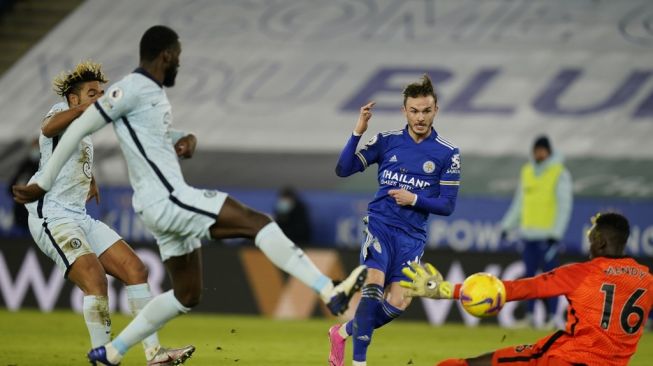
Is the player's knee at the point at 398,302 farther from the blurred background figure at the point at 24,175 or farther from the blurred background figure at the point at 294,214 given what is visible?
the blurred background figure at the point at 294,214

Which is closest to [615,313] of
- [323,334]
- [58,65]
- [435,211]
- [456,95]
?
[435,211]

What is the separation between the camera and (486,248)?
17.7 metres

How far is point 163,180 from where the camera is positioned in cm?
646

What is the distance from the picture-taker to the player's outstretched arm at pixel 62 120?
275 inches

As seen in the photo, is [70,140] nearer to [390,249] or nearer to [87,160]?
[87,160]

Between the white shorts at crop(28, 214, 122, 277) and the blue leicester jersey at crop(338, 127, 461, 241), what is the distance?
173 cm

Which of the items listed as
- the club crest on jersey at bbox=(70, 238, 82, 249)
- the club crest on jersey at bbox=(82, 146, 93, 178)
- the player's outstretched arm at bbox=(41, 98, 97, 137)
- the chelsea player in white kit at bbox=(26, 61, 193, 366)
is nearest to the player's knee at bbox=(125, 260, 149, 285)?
the chelsea player in white kit at bbox=(26, 61, 193, 366)

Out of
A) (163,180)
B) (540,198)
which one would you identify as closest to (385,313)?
(163,180)

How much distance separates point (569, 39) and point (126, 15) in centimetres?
807

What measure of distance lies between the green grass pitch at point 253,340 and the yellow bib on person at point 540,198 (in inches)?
62.9

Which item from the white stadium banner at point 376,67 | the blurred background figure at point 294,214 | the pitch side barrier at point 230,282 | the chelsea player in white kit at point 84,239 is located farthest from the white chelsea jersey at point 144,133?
the white stadium banner at point 376,67

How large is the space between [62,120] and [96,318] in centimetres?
134

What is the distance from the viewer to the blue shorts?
7727mm

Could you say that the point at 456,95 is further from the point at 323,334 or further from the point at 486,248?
the point at 323,334
